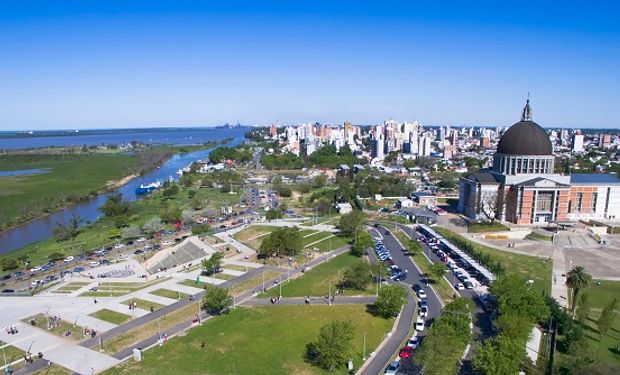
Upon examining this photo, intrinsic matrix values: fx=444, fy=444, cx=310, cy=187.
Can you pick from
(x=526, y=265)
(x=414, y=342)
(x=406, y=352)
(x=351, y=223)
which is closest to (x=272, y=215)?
(x=351, y=223)

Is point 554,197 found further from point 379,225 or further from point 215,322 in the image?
point 215,322

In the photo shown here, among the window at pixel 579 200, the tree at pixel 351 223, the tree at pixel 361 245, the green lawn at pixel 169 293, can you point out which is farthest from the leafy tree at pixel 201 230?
the window at pixel 579 200

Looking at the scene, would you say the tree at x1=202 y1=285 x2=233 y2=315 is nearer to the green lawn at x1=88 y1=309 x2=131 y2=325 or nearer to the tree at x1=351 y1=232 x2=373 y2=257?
the green lawn at x1=88 y1=309 x2=131 y2=325

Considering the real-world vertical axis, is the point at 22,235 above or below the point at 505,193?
below

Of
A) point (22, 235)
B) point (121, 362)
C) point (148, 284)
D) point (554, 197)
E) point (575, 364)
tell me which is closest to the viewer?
point (575, 364)

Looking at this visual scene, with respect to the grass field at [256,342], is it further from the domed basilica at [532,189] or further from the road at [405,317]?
the domed basilica at [532,189]

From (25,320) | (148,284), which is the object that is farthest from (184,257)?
(25,320)
